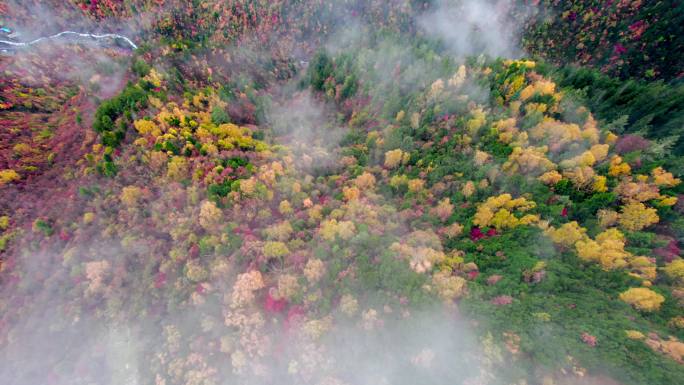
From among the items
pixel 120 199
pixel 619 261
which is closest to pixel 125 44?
pixel 120 199

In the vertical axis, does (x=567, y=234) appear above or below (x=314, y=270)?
above

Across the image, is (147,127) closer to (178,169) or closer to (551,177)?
(178,169)

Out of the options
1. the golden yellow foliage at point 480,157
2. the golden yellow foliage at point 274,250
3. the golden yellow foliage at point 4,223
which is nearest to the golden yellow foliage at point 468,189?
the golden yellow foliage at point 480,157

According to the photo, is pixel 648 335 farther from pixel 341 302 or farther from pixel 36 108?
pixel 36 108

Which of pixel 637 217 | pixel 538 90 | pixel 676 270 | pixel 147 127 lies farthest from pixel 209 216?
Answer: pixel 538 90

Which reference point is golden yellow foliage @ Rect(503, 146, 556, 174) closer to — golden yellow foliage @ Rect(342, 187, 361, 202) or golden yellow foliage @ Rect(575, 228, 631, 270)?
golden yellow foliage @ Rect(575, 228, 631, 270)
